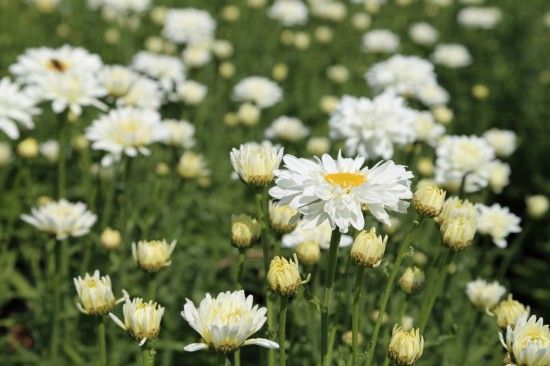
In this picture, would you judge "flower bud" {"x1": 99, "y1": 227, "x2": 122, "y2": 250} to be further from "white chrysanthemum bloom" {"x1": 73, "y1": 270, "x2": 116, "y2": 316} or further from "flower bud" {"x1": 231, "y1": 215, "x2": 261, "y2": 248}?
"flower bud" {"x1": 231, "y1": 215, "x2": 261, "y2": 248}

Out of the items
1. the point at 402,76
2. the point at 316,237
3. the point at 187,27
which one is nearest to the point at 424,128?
the point at 402,76

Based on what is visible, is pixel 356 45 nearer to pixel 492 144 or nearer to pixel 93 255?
pixel 492 144

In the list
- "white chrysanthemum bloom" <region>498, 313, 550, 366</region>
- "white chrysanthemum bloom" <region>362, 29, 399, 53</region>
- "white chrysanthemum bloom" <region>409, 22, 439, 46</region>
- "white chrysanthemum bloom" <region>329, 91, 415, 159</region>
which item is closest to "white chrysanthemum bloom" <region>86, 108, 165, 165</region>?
"white chrysanthemum bloom" <region>329, 91, 415, 159</region>

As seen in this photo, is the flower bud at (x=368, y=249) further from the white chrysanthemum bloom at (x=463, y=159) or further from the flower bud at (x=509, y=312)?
the white chrysanthemum bloom at (x=463, y=159)

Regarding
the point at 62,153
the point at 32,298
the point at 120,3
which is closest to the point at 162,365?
the point at 32,298

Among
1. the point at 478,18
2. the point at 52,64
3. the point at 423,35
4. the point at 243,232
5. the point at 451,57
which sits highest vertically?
the point at 478,18

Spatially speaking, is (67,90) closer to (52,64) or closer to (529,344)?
(52,64)
